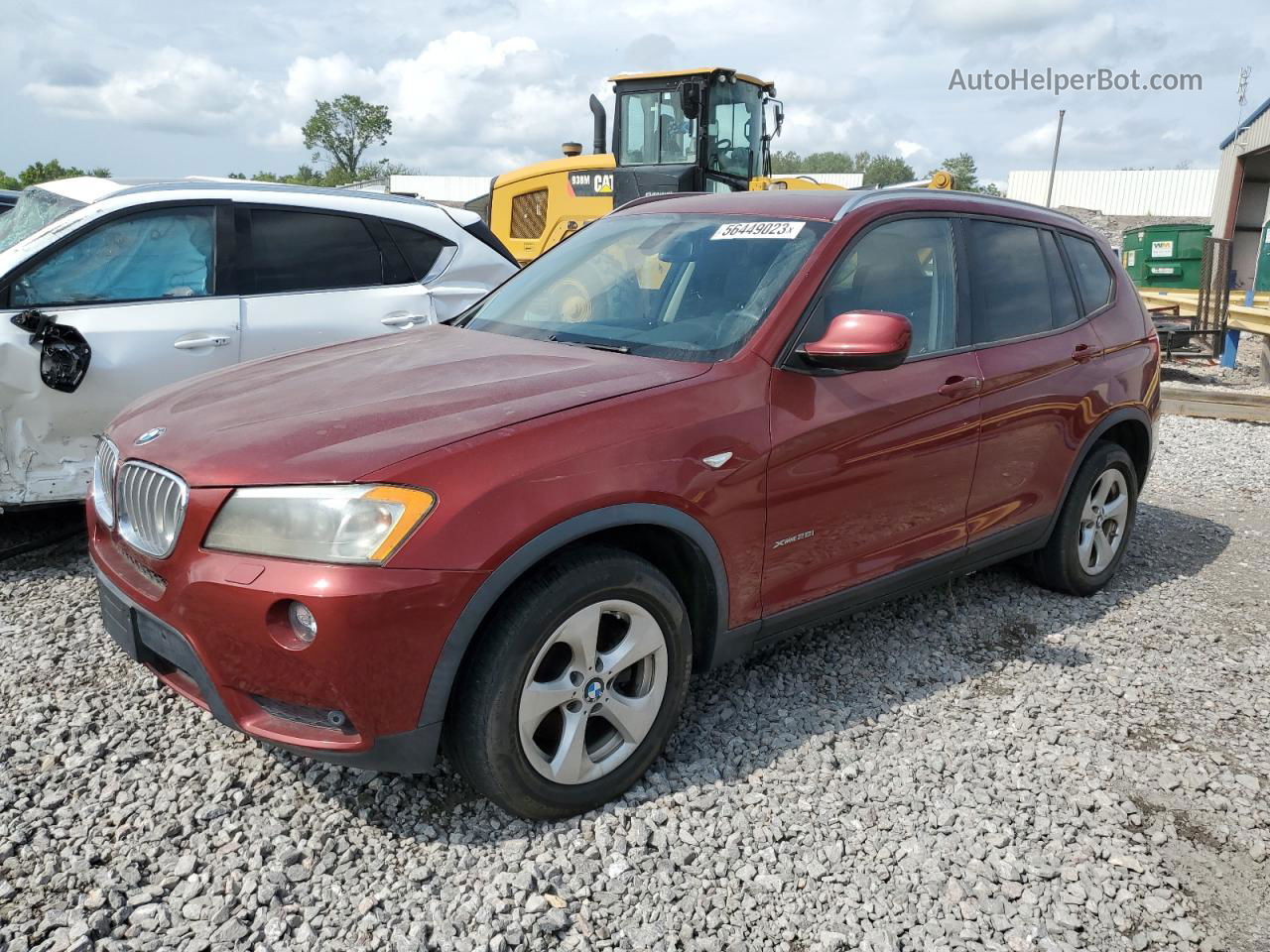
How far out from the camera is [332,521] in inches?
91.0

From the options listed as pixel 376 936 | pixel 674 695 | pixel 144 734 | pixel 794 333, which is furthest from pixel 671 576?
pixel 144 734

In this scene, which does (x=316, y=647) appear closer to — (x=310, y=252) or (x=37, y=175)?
(x=310, y=252)

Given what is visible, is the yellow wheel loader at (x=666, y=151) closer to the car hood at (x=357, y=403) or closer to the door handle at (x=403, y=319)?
the door handle at (x=403, y=319)

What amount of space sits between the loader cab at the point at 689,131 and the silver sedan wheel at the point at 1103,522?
6.58 m

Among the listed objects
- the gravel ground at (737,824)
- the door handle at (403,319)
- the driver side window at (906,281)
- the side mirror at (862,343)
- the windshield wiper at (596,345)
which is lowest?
the gravel ground at (737,824)

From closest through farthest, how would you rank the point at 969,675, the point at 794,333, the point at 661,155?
the point at 794,333
the point at 969,675
the point at 661,155

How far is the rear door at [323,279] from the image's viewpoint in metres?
4.91

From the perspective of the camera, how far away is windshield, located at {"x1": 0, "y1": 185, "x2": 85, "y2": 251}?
472cm

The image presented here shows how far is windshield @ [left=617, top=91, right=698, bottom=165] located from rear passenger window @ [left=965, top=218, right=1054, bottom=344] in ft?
22.2

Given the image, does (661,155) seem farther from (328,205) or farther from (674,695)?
(674,695)

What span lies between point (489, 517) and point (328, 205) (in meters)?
3.52

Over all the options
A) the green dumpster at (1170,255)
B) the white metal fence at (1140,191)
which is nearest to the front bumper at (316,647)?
the green dumpster at (1170,255)

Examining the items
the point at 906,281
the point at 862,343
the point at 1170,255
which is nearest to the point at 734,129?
the point at 906,281

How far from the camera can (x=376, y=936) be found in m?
2.33
